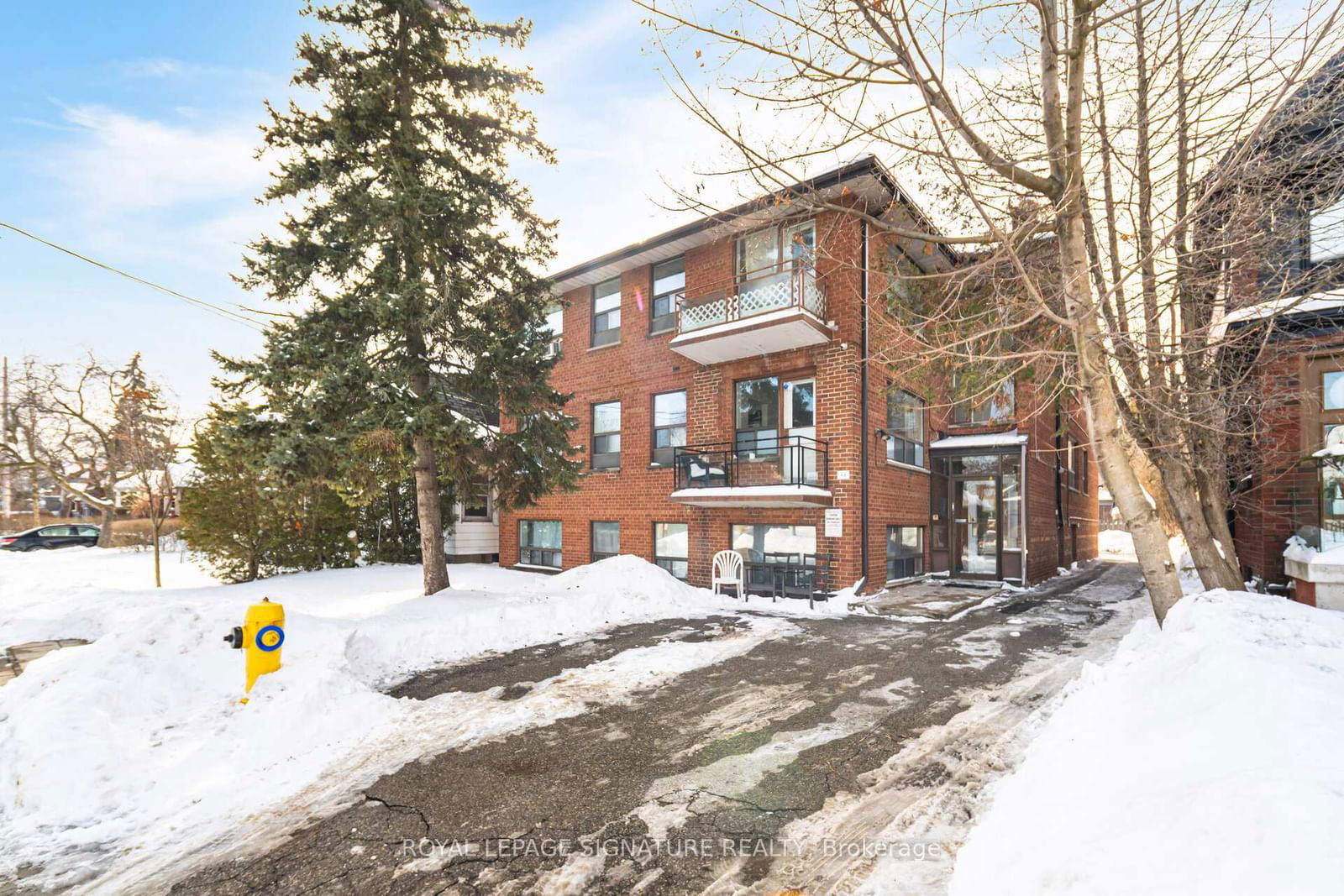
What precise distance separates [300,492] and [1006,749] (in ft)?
34.8

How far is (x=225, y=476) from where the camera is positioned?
1363 centimetres

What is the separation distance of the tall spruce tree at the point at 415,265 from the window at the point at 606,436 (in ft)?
14.8

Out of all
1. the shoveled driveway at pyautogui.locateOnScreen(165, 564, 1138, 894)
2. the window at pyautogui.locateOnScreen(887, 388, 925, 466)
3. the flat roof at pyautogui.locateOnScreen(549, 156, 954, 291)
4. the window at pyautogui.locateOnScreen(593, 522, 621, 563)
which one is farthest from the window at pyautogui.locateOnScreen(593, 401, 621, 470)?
the shoveled driveway at pyautogui.locateOnScreen(165, 564, 1138, 894)

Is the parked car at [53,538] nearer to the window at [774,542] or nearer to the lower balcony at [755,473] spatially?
the lower balcony at [755,473]

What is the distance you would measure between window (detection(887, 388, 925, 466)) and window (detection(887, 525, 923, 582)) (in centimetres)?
170

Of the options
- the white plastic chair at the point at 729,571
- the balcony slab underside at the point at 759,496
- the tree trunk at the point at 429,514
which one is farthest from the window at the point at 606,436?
the tree trunk at the point at 429,514

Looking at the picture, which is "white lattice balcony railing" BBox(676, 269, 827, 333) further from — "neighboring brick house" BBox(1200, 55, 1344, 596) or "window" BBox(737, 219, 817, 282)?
"neighboring brick house" BBox(1200, 55, 1344, 596)

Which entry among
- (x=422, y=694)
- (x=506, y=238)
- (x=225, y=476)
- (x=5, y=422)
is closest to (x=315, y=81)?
(x=506, y=238)

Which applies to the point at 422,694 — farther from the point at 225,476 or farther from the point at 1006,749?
the point at 225,476

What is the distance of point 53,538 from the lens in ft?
87.1

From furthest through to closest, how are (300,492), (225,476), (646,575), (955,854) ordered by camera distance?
(225,476), (646,575), (300,492), (955,854)

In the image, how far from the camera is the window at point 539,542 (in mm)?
17453

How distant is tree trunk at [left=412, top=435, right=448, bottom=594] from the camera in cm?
1062

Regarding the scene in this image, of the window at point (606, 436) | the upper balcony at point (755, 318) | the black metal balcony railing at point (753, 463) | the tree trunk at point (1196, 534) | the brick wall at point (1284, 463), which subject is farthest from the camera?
the window at point (606, 436)
